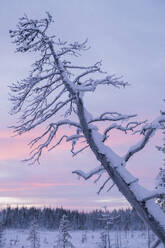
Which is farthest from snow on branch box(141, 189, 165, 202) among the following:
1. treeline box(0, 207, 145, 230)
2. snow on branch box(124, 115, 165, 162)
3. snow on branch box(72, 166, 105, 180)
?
treeline box(0, 207, 145, 230)

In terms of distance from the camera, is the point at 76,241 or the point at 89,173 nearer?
the point at 89,173

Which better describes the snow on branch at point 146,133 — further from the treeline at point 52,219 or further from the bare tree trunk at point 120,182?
the treeline at point 52,219

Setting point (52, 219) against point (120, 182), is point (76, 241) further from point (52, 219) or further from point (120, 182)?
point (120, 182)

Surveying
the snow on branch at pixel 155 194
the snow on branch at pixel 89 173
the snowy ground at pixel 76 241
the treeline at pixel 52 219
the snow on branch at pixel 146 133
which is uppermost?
the treeline at pixel 52 219

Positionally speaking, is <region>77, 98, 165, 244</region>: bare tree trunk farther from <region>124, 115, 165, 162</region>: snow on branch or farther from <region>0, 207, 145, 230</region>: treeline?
<region>0, 207, 145, 230</region>: treeline

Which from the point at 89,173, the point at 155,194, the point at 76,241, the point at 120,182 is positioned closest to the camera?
the point at 155,194

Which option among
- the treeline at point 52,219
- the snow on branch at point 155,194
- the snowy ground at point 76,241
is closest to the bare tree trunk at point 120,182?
the snow on branch at point 155,194

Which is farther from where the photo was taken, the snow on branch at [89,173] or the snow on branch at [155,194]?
the snow on branch at [89,173]

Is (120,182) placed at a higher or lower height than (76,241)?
lower

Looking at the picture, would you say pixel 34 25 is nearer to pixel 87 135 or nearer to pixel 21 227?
pixel 87 135

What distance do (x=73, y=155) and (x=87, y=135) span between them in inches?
21.2

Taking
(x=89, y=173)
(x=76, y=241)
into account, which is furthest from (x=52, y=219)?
(x=89, y=173)

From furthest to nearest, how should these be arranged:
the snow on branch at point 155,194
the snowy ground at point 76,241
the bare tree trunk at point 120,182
A: 1. the snowy ground at point 76,241
2. the bare tree trunk at point 120,182
3. the snow on branch at point 155,194

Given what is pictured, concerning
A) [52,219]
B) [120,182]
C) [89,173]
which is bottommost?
[120,182]
